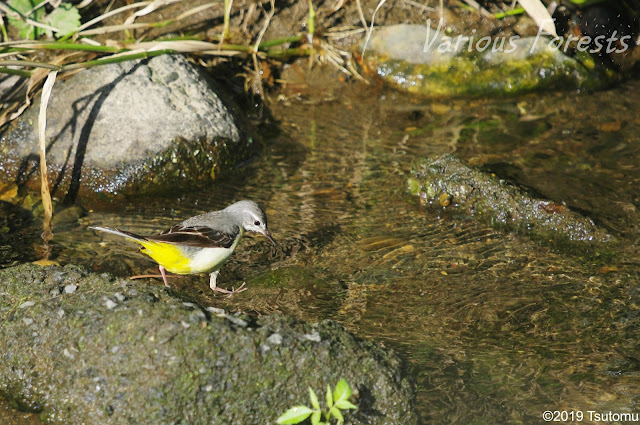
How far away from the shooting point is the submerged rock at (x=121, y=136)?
283 inches

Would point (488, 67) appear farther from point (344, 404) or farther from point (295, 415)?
point (295, 415)

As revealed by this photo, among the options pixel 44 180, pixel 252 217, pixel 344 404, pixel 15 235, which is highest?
pixel 344 404

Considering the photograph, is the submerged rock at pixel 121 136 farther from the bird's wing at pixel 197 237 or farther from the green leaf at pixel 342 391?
the green leaf at pixel 342 391

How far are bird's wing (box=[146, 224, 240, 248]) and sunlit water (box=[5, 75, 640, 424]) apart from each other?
1.30 ft

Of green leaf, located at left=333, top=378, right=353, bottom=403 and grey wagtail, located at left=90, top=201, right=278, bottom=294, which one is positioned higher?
green leaf, located at left=333, top=378, right=353, bottom=403

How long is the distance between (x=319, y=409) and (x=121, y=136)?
450 cm

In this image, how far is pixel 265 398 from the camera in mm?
3861

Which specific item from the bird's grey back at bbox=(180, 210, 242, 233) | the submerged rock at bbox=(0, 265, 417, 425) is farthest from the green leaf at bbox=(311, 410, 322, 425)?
the bird's grey back at bbox=(180, 210, 242, 233)

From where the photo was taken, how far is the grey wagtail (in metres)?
5.33

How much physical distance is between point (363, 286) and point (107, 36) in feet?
17.9

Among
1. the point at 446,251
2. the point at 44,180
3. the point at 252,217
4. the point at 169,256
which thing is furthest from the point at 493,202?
the point at 44,180

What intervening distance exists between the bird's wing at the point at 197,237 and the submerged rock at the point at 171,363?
41.9 inches

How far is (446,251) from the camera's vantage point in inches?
243

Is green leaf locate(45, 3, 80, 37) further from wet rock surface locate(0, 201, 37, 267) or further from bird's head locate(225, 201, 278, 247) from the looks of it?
bird's head locate(225, 201, 278, 247)
